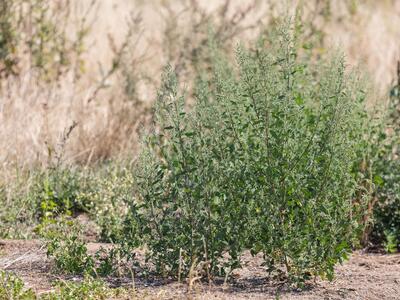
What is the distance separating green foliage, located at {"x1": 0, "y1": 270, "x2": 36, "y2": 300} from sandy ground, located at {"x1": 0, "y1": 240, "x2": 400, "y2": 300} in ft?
0.45

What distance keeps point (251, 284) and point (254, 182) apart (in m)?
0.59

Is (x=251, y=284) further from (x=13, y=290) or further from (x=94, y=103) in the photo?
(x=94, y=103)

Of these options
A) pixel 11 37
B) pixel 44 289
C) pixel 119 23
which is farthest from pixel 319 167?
pixel 119 23

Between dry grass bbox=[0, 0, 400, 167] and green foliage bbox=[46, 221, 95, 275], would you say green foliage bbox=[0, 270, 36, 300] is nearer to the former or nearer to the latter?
green foliage bbox=[46, 221, 95, 275]

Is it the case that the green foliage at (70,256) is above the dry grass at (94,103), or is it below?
below

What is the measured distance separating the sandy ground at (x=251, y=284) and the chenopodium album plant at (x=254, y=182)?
0.10 m

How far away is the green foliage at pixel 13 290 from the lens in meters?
3.90

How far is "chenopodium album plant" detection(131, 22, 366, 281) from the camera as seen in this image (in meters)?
4.11

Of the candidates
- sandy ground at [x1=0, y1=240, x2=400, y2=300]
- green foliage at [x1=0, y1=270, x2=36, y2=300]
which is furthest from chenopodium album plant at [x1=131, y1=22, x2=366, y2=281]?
green foliage at [x1=0, y1=270, x2=36, y2=300]

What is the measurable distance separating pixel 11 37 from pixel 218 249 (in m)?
4.75

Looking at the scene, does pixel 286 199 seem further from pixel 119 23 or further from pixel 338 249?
pixel 119 23

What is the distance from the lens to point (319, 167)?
4207 millimetres

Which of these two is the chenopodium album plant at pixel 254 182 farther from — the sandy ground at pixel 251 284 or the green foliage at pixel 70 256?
the green foliage at pixel 70 256

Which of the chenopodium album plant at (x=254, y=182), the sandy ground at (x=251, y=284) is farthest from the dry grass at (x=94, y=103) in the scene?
the chenopodium album plant at (x=254, y=182)
